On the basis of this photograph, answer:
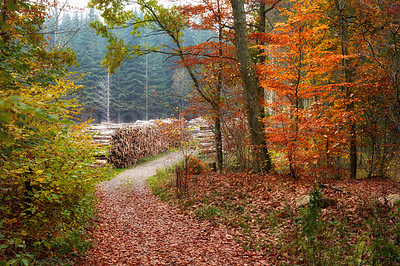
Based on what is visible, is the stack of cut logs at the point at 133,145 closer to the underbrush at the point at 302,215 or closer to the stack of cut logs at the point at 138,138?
the stack of cut logs at the point at 138,138

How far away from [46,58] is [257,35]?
19.9 feet

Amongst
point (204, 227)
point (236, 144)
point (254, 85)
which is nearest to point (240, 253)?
point (204, 227)

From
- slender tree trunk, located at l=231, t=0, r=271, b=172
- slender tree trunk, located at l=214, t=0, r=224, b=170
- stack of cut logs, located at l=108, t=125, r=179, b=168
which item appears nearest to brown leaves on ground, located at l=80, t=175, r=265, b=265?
slender tree trunk, located at l=231, t=0, r=271, b=172

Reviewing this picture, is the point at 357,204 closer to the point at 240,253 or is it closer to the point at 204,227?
the point at 240,253

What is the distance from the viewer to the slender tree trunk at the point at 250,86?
7.84 metres

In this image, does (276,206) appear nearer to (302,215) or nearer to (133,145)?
(302,215)

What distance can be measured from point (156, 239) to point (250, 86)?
17.2 feet

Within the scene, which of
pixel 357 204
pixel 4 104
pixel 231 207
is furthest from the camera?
pixel 231 207

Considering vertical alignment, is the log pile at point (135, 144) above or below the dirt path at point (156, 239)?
above

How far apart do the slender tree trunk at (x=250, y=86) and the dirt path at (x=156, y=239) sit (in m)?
3.20

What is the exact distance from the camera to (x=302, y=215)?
3.41 meters

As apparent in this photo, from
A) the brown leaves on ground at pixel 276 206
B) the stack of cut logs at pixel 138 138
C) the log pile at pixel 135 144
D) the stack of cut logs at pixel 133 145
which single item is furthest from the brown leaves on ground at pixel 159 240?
the stack of cut logs at pixel 133 145

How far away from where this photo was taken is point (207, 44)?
869cm

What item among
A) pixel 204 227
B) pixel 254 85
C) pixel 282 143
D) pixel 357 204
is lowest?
pixel 204 227
